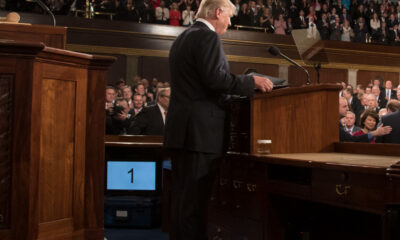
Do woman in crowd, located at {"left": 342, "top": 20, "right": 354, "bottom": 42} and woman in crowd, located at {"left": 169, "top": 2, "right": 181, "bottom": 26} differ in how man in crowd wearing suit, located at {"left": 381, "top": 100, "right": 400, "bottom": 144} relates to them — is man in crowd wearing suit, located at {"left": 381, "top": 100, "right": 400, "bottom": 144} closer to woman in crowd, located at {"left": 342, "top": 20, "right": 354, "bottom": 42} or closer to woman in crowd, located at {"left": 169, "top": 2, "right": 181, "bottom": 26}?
woman in crowd, located at {"left": 169, "top": 2, "right": 181, "bottom": 26}

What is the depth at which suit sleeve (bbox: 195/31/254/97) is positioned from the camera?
95.3 inches

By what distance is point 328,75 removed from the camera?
12297mm

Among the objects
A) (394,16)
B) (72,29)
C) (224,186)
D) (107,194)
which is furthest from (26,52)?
(394,16)

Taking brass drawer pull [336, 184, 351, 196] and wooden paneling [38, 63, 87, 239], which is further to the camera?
wooden paneling [38, 63, 87, 239]

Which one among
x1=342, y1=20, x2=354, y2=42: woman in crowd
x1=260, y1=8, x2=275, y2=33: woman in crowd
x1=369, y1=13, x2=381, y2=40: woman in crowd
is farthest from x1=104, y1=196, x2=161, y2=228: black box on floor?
x1=369, y1=13, x2=381, y2=40: woman in crowd

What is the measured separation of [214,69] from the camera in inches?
95.3

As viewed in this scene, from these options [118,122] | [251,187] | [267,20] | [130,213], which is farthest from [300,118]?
[267,20]

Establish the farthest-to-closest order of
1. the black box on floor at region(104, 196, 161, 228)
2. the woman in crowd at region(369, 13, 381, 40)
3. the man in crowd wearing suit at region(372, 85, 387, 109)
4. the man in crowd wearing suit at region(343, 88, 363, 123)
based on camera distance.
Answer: the woman in crowd at region(369, 13, 381, 40)
the man in crowd wearing suit at region(372, 85, 387, 109)
the man in crowd wearing suit at region(343, 88, 363, 123)
the black box on floor at region(104, 196, 161, 228)

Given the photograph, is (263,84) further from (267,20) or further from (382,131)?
(267,20)

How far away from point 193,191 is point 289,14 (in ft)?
32.3

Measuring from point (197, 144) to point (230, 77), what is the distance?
0.37 metres

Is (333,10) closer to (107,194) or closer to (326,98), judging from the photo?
(107,194)

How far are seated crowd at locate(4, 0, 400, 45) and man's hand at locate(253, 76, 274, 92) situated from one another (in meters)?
7.62

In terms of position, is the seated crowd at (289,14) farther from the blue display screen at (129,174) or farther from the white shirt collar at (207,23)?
the white shirt collar at (207,23)
